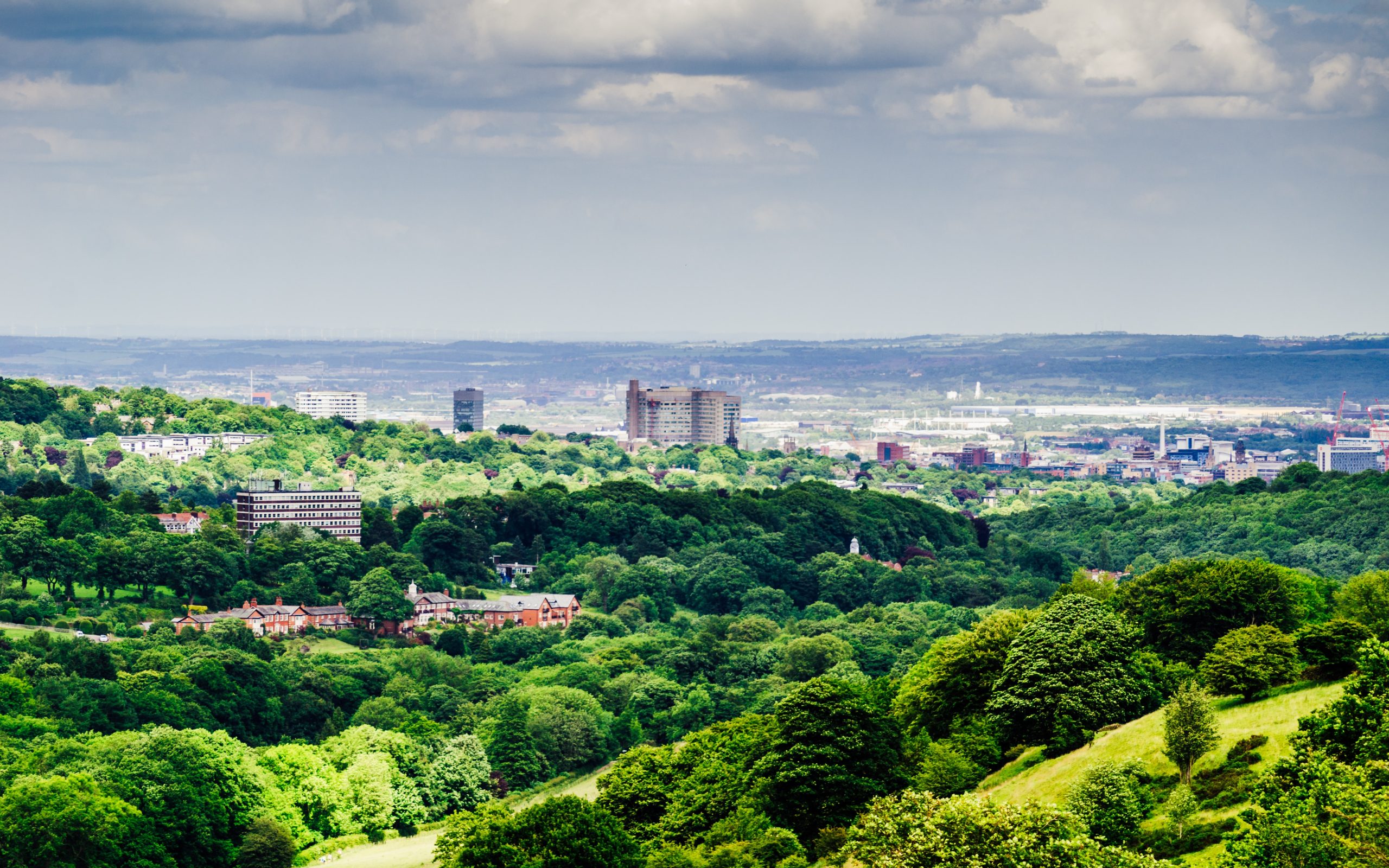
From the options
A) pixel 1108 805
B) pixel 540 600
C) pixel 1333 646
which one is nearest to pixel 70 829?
pixel 1108 805

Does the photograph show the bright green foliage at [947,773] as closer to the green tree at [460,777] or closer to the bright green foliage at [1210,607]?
the bright green foliage at [1210,607]

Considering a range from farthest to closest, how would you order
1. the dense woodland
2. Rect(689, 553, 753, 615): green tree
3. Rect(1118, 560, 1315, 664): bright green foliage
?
Rect(689, 553, 753, 615): green tree < Rect(1118, 560, 1315, 664): bright green foliage < the dense woodland

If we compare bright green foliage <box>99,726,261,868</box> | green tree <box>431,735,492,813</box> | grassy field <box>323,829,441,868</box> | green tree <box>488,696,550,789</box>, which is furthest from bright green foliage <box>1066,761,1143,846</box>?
green tree <box>488,696,550,789</box>

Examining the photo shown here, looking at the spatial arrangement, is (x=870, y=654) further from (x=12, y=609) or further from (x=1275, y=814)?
(x=1275, y=814)

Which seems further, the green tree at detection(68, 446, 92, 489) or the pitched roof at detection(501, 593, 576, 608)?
the green tree at detection(68, 446, 92, 489)

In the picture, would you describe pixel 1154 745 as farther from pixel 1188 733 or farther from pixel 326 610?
pixel 326 610

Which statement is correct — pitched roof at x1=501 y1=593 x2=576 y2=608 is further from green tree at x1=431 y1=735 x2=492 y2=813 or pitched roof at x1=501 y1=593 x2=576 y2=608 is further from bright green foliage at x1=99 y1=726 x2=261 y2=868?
bright green foliage at x1=99 y1=726 x2=261 y2=868
